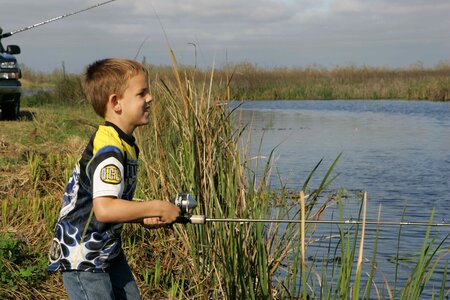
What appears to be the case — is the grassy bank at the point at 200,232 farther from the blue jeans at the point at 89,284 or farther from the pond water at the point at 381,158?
the blue jeans at the point at 89,284

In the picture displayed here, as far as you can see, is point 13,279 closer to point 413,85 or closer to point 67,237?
point 67,237

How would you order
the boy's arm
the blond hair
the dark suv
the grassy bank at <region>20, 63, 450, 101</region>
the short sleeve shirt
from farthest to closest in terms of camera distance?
the grassy bank at <region>20, 63, 450, 101</region> < the dark suv < the blond hair < the short sleeve shirt < the boy's arm

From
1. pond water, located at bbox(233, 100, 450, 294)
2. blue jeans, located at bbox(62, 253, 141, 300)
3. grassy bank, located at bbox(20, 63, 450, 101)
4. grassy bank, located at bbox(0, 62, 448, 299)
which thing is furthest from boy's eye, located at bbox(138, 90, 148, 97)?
grassy bank, located at bbox(20, 63, 450, 101)

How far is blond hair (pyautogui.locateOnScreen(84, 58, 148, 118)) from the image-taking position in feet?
11.6

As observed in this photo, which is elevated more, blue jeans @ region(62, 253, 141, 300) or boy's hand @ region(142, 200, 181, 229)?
boy's hand @ region(142, 200, 181, 229)

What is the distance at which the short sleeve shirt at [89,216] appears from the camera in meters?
3.43

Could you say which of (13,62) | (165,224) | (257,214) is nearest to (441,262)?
(257,214)

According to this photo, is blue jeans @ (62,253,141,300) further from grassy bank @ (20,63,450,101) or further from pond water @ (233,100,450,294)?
grassy bank @ (20,63,450,101)

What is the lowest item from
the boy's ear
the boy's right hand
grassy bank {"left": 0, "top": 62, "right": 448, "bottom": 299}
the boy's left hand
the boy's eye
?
grassy bank {"left": 0, "top": 62, "right": 448, "bottom": 299}

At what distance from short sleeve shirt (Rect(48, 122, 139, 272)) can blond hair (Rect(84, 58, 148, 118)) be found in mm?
132

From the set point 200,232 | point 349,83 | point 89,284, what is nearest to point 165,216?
point 89,284

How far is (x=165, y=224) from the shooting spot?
345cm

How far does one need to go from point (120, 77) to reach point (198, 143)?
1885 mm

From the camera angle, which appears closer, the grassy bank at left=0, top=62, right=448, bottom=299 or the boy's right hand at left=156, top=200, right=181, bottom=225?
the boy's right hand at left=156, top=200, right=181, bottom=225
